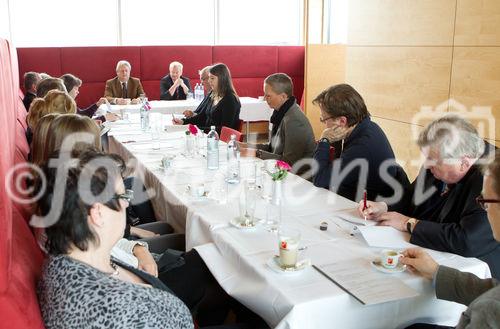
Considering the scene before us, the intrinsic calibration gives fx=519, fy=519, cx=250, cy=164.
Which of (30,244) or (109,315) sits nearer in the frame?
(109,315)

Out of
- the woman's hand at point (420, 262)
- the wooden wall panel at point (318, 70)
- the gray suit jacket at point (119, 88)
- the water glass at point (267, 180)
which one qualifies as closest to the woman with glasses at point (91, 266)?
the woman's hand at point (420, 262)

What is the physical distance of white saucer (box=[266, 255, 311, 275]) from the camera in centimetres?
167

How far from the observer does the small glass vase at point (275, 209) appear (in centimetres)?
210

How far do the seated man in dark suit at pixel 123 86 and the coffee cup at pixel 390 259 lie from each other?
18.4 feet

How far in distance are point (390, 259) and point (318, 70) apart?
19.0 ft

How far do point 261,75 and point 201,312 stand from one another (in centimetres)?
657

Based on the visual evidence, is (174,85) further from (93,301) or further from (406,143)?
(93,301)

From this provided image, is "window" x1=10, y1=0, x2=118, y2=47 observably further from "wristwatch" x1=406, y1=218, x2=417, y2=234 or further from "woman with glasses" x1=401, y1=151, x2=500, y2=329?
"woman with glasses" x1=401, y1=151, x2=500, y2=329

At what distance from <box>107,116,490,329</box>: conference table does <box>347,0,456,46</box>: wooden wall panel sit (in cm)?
230

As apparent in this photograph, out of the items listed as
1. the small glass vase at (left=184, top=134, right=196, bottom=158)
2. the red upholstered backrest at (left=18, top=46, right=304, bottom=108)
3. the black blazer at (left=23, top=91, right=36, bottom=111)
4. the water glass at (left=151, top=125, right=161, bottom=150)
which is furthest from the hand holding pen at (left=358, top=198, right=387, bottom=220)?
the red upholstered backrest at (left=18, top=46, right=304, bottom=108)

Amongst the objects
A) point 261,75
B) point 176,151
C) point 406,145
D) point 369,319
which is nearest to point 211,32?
point 261,75

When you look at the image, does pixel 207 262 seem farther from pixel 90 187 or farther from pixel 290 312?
pixel 90 187

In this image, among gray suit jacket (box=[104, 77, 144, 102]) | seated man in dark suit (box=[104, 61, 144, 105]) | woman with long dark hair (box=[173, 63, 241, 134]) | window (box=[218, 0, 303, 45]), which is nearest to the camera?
woman with long dark hair (box=[173, 63, 241, 134])

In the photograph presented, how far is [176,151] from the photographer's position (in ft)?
11.8
